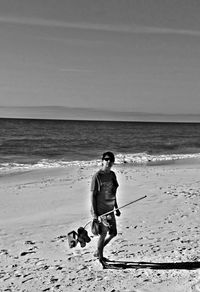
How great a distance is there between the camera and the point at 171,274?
5688 mm

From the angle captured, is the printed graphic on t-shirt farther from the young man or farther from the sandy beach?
the sandy beach

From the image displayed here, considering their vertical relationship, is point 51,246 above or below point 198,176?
below

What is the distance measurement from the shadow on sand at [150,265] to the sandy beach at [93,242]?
0.02 meters

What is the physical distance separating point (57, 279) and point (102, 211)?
4.07ft

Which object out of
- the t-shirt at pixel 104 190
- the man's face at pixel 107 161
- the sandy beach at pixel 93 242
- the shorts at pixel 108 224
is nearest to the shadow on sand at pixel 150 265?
the sandy beach at pixel 93 242

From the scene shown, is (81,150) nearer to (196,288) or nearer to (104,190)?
(104,190)

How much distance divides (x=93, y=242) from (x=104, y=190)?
1.84 metres

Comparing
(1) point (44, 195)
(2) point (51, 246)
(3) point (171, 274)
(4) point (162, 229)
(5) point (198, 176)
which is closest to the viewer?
(3) point (171, 274)

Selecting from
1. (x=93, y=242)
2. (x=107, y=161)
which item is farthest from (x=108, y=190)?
(x=93, y=242)

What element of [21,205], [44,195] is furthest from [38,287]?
[44,195]

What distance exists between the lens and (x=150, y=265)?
6.02 meters

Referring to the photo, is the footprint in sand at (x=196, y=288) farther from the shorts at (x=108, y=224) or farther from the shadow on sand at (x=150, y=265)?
the shorts at (x=108, y=224)

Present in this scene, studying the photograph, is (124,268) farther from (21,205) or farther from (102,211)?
(21,205)

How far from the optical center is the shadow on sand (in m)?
5.92
